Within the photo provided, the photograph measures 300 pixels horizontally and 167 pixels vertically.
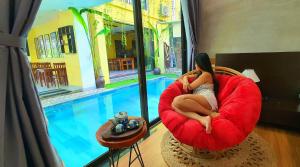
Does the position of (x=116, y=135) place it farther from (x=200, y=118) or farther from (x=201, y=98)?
(x=201, y=98)

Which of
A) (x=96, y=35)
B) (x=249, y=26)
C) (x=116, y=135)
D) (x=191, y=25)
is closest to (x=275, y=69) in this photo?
(x=249, y=26)

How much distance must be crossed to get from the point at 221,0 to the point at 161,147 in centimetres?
260

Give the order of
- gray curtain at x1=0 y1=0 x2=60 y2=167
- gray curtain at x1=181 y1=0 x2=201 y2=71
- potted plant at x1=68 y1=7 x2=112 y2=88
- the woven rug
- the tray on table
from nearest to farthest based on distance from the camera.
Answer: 1. gray curtain at x1=0 y1=0 x2=60 y2=167
2. the tray on table
3. the woven rug
4. gray curtain at x1=181 y1=0 x2=201 y2=71
5. potted plant at x1=68 y1=7 x2=112 y2=88

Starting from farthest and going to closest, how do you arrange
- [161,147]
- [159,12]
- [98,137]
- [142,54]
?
[159,12], [142,54], [161,147], [98,137]

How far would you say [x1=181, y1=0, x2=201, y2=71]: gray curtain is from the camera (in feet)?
9.30

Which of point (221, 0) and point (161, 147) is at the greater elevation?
point (221, 0)

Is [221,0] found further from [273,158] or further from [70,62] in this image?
[70,62]

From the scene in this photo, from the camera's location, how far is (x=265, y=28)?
2.61m

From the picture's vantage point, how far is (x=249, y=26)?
2.73 meters

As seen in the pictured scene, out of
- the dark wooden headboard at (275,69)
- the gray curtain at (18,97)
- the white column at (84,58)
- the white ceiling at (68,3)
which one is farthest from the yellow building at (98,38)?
the gray curtain at (18,97)

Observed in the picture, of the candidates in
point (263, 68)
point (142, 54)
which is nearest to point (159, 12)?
point (142, 54)

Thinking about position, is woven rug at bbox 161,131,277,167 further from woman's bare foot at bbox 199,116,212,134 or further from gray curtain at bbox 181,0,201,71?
gray curtain at bbox 181,0,201,71

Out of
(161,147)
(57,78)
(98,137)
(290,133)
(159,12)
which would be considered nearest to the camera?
(98,137)

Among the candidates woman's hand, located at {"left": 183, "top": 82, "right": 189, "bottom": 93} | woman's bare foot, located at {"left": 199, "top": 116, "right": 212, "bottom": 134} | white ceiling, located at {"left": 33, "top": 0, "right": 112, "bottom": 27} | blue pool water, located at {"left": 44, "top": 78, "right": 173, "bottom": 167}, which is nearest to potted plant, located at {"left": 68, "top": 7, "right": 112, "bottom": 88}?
white ceiling, located at {"left": 33, "top": 0, "right": 112, "bottom": 27}
